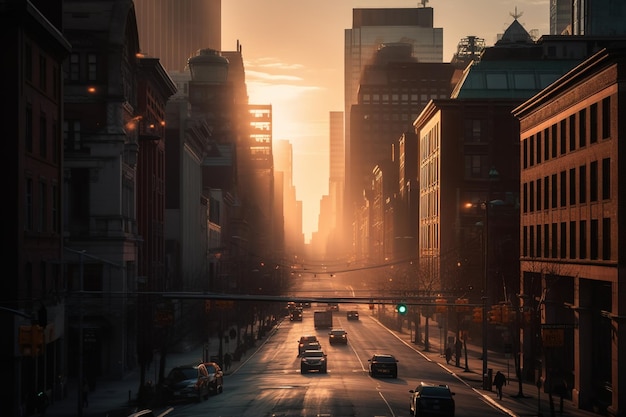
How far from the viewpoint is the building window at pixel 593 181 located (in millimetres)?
56719

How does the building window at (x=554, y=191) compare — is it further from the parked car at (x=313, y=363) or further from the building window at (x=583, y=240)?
the parked car at (x=313, y=363)

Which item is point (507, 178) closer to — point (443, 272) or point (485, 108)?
Answer: point (485, 108)

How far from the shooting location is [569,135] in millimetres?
62312

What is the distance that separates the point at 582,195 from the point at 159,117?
166 feet

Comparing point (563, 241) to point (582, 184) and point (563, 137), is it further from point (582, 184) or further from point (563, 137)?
point (563, 137)

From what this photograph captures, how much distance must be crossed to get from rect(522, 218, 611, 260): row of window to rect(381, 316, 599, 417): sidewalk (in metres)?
7.99

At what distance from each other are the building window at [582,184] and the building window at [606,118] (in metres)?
4.15

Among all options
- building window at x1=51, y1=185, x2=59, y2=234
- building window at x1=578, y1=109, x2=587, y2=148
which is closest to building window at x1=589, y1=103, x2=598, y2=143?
building window at x1=578, y1=109, x2=587, y2=148

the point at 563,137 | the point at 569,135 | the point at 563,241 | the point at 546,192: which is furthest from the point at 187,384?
the point at 546,192

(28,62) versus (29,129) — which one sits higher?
(28,62)

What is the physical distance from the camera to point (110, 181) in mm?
74062

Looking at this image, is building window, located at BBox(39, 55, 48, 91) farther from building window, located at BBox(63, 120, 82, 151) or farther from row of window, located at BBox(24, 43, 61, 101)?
building window, located at BBox(63, 120, 82, 151)

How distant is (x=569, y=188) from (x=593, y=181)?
5.01m

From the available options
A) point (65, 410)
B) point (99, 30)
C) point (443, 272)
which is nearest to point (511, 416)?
point (65, 410)
